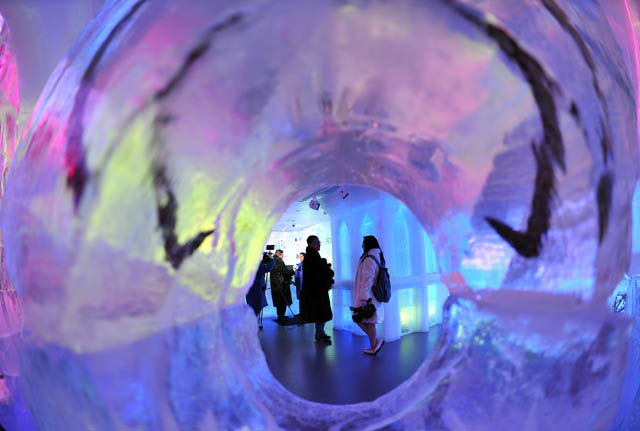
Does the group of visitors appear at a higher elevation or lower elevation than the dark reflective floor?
higher

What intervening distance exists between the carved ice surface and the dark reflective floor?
2481 mm

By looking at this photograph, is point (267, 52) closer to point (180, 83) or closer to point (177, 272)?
point (180, 83)

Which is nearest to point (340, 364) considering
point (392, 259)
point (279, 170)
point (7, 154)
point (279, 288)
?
point (392, 259)

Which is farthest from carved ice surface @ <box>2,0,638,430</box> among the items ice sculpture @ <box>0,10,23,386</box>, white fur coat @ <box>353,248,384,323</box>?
white fur coat @ <box>353,248,384,323</box>

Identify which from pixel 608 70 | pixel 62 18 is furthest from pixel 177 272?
pixel 62 18

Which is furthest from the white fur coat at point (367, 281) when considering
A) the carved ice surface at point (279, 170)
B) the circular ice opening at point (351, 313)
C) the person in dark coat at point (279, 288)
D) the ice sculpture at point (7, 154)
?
the carved ice surface at point (279, 170)

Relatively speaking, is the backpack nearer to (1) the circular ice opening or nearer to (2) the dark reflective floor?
(1) the circular ice opening

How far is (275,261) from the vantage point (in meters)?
7.33

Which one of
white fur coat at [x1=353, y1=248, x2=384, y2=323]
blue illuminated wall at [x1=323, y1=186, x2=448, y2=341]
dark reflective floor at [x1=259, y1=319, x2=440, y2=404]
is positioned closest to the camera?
dark reflective floor at [x1=259, y1=319, x2=440, y2=404]

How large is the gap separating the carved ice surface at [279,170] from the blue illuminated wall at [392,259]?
4717 millimetres

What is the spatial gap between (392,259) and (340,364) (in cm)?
190

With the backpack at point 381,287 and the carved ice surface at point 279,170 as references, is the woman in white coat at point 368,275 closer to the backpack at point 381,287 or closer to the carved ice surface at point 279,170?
the backpack at point 381,287

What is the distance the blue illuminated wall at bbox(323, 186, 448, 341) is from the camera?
221 inches

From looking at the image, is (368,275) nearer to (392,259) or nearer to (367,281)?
(367,281)
